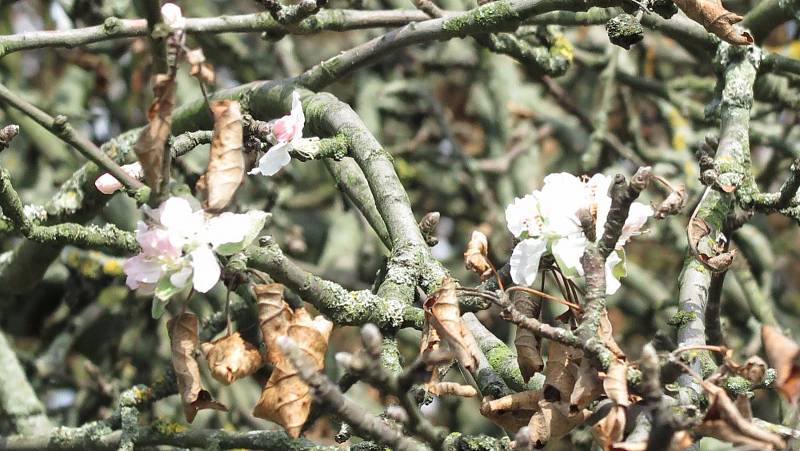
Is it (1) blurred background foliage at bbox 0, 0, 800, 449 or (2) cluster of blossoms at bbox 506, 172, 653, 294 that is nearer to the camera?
(2) cluster of blossoms at bbox 506, 172, 653, 294

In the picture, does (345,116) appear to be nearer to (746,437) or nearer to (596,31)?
(746,437)

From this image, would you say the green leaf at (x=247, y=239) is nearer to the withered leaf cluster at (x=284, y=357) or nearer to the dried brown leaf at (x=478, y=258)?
the withered leaf cluster at (x=284, y=357)

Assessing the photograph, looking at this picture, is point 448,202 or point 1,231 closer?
point 1,231

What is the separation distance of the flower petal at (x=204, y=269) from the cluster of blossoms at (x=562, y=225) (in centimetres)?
59

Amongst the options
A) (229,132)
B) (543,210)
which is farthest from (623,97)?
(229,132)

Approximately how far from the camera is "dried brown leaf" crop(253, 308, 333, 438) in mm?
1795

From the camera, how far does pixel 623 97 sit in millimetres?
4688

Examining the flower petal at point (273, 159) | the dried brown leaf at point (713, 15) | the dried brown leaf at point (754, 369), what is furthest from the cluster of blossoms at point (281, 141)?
the dried brown leaf at point (754, 369)

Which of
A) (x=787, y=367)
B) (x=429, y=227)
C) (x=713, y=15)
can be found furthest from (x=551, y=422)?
(x=713, y=15)

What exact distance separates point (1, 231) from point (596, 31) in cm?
321

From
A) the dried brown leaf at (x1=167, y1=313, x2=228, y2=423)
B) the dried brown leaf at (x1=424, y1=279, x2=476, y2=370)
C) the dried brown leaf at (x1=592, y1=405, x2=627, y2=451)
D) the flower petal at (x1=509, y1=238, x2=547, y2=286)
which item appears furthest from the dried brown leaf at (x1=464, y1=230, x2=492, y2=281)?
the dried brown leaf at (x1=167, y1=313, x2=228, y2=423)

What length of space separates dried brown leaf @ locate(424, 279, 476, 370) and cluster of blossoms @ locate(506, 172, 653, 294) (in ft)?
0.59

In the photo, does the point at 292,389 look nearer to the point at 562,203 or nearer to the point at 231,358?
the point at 231,358

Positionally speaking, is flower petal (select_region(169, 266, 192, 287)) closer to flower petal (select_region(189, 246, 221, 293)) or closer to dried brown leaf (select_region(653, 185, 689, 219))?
flower petal (select_region(189, 246, 221, 293))
